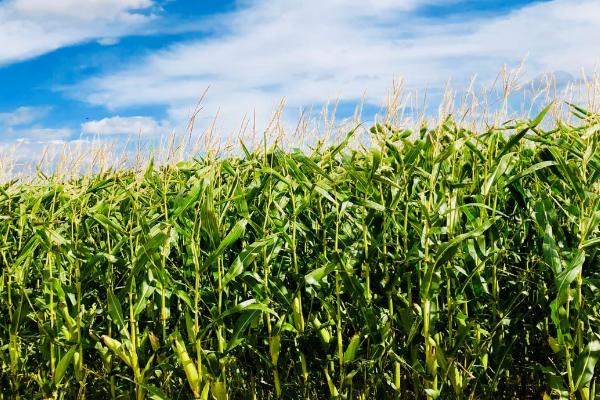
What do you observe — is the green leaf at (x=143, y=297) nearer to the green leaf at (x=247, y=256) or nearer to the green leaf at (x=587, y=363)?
the green leaf at (x=247, y=256)

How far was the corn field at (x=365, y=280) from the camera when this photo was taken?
3568mm

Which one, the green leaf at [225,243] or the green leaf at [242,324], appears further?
the green leaf at [242,324]

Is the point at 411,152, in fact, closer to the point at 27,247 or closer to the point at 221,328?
the point at 221,328

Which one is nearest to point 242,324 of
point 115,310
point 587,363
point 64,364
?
point 115,310

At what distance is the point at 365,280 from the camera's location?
12.7ft

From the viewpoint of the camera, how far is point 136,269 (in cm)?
366

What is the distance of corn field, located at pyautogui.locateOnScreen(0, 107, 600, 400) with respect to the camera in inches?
140

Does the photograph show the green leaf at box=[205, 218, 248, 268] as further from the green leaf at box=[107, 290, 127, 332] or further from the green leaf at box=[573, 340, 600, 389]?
the green leaf at box=[573, 340, 600, 389]

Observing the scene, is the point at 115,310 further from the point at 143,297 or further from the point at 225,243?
the point at 225,243

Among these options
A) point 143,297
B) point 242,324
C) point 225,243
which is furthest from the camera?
point 143,297

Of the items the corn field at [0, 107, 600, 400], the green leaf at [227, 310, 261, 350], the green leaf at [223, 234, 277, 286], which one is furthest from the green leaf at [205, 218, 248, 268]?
the green leaf at [227, 310, 261, 350]

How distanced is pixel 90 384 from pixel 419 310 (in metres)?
2.52

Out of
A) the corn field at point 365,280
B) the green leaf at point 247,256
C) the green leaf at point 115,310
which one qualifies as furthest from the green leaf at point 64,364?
the green leaf at point 247,256

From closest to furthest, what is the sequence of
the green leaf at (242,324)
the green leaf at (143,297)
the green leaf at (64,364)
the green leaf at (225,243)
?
the green leaf at (225,243) < the green leaf at (242,324) < the green leaf at (143,297) < the green leaf at (64,364)
